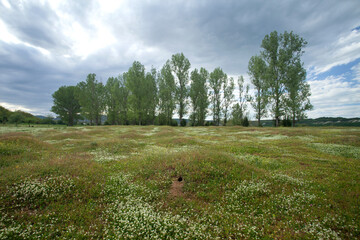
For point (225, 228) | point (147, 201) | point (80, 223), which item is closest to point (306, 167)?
point (225, 228)

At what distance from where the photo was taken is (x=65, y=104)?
3679 inches

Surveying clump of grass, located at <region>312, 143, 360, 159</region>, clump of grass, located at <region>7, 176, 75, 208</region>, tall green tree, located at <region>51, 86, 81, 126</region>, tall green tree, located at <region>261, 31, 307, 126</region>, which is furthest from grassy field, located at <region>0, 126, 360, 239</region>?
tall green tree, located at <region>51, 86, 81, 126</region>

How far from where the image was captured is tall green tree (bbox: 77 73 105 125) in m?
80.3

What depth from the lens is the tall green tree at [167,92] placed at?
72500mm

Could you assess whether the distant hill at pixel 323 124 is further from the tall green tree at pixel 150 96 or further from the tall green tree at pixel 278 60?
the tall green tree at pixel 150 96

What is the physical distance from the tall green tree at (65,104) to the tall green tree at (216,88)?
81.0m

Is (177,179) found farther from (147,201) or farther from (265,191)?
(265,191)

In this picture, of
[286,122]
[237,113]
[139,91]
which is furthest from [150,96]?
[286,122]

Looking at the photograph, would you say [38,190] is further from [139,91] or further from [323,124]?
[323,124]

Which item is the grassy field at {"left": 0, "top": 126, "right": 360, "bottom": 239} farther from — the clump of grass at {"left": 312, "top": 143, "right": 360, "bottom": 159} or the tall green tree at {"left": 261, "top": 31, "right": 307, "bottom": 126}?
the tall green tree at {"left": 261, "top": 31, "right": 307, "bottom": 126}

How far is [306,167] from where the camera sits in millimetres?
11609

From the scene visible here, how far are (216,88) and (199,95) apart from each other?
9.59 metres

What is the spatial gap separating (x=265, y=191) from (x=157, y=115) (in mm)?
75529

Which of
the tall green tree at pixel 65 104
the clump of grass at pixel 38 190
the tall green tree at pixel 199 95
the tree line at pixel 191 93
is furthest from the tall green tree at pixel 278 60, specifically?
the tall green tree at pixel 65 104
